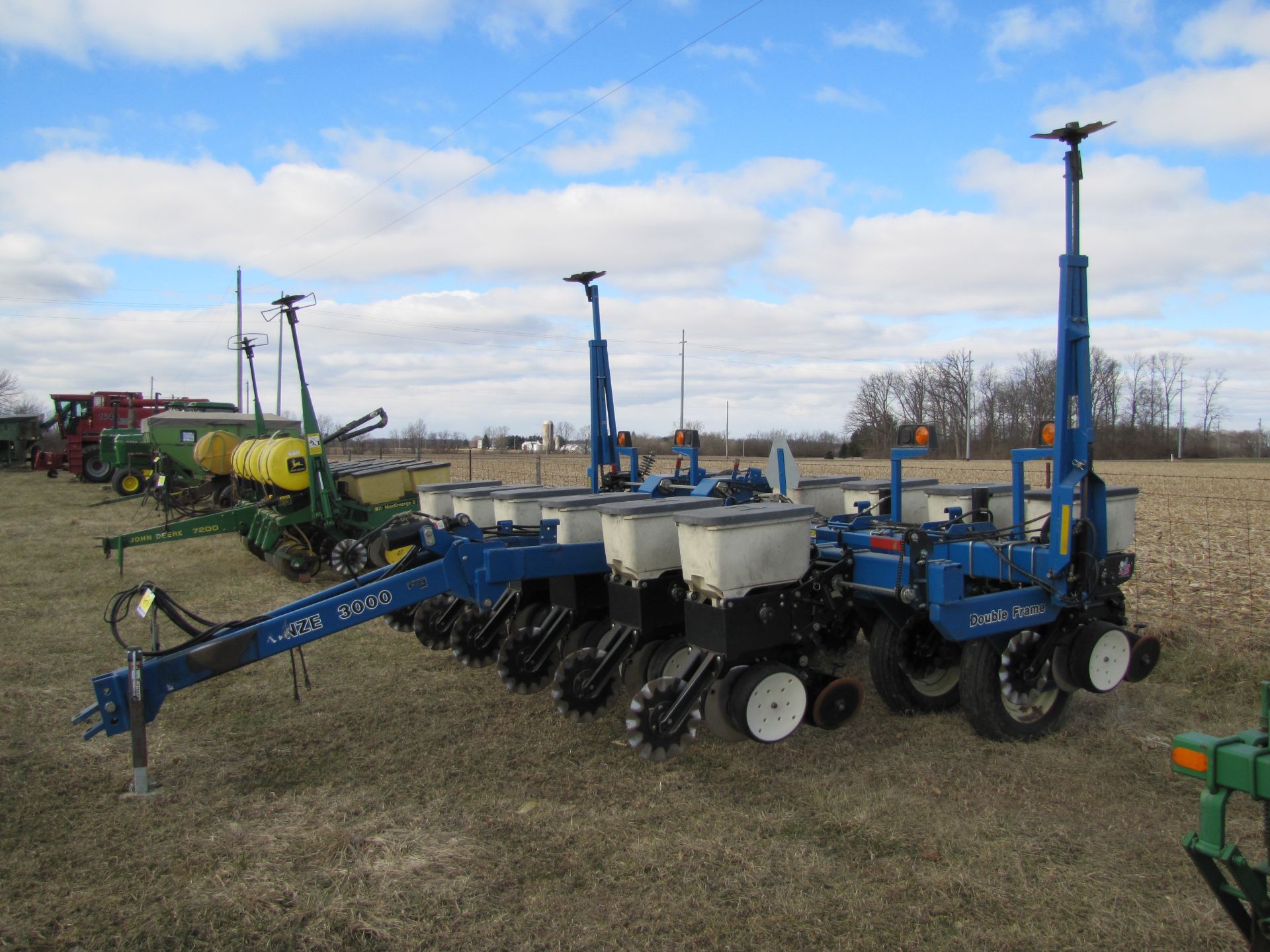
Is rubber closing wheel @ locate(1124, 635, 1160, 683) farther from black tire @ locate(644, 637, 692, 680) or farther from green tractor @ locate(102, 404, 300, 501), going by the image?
green tractor @ locate(102, 404, 300, 501)

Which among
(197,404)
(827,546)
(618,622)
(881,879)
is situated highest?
(197,404)

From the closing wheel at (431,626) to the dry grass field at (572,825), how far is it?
26 centimetres

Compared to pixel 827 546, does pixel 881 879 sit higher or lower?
lower

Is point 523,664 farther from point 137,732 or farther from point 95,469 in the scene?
point 95,469

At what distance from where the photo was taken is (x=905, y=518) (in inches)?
262

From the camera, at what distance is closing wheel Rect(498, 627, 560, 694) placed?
5.69 metres

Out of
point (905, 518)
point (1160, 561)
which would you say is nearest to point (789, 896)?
point (905, 518)

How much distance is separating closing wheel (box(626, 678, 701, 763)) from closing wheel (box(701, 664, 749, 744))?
0.25 feet

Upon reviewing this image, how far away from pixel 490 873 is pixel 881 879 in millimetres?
1569

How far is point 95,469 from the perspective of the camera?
2698 centimetres

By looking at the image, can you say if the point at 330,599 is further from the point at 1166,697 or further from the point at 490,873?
the point at 1166,697

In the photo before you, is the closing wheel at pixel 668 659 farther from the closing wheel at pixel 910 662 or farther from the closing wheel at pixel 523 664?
the closing wheel at pixel 910 662

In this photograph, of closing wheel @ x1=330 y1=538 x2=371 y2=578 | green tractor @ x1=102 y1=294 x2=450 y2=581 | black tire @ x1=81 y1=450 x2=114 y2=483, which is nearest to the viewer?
closing wheel @ x1=330 y1=538 x2=371 y2=578

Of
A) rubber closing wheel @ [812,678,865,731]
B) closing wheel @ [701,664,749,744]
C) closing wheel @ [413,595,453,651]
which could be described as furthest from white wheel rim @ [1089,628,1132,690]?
closing wheel @ [413,595,453,651]
